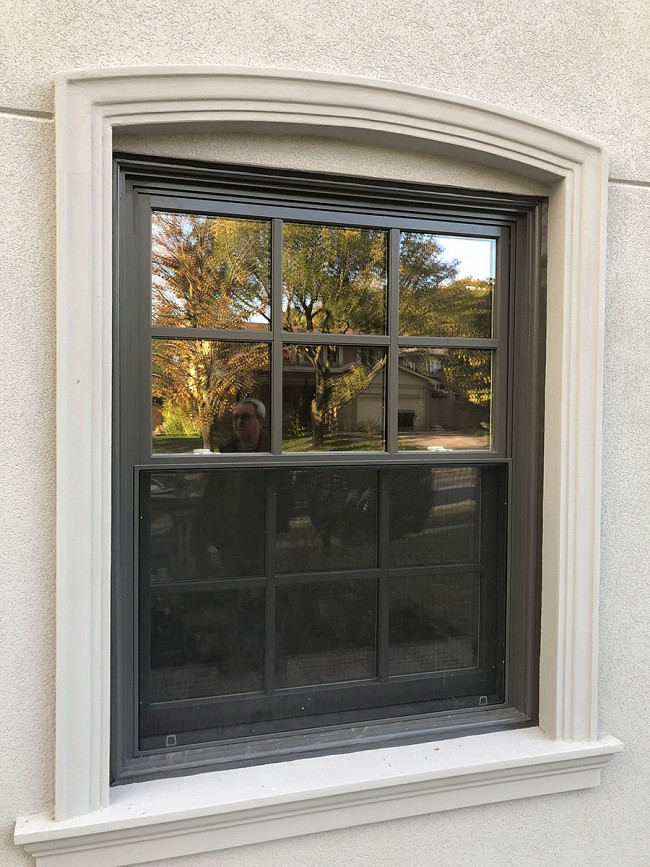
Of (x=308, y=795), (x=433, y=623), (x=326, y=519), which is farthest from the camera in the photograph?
(x=433, y=623)

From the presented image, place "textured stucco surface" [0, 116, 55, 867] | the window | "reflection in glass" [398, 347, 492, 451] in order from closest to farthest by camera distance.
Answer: "textured stucco surface" [0, 116, 55, 867], the window, "reflection in glass" [398, 347, 492, 451]

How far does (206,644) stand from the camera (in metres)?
1.75

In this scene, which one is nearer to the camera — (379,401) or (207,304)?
(207,304)

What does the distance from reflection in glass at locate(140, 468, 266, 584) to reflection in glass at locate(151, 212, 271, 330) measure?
486mm

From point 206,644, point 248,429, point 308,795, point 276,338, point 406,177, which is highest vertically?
point 406,177

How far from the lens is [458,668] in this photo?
77.5 inches

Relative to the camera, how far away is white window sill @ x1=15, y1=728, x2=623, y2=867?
150 cm

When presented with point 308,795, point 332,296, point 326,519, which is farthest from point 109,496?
point 308,795

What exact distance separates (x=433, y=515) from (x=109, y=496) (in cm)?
106

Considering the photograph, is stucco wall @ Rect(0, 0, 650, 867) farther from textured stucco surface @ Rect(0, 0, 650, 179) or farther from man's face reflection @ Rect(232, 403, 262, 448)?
man's face reflection @ Rect(232, 403, 262, 448)

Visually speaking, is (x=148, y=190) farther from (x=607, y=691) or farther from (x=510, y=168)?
(x=607, y=691)

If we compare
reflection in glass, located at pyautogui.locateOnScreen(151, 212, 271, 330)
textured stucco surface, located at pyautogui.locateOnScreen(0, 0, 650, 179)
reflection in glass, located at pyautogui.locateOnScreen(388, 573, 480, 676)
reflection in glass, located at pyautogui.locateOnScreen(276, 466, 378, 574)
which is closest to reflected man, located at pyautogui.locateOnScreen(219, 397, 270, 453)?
reflection in glass, located at pyautogui.locateOnScreen(276, 466, 378, 574)

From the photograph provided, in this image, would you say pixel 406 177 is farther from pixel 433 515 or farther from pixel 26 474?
pixel 26 474

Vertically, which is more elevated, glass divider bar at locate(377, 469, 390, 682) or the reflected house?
the reflected house
